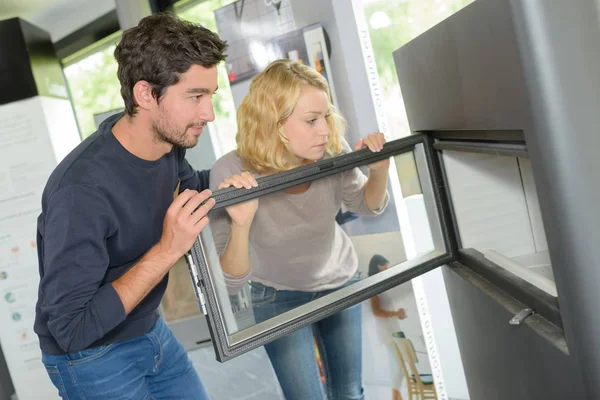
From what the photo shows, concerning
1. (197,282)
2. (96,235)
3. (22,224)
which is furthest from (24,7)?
(197,282)

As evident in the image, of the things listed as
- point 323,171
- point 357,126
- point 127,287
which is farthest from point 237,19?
point 127,287

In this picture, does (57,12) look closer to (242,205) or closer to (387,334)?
(242,205)

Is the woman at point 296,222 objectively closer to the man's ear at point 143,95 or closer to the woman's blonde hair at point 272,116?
the woman's blonde hair at point 272,116

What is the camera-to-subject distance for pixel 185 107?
68.9 inches

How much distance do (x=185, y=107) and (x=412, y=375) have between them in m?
1.33

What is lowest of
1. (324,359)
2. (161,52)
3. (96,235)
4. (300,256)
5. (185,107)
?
(324,359)

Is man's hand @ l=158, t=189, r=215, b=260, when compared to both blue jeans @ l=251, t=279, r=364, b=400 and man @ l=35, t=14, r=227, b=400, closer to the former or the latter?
man @ l=35, t=14, r=227, b=400

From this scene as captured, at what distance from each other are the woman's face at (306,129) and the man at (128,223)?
0.28 metres

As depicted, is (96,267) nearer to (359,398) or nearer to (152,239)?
(152,239)

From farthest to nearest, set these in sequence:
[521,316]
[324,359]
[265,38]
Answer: [265,38] → [324,359] → [521,316]

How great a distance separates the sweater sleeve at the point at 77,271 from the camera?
1.53 meters

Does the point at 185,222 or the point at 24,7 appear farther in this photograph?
the point at 24,7

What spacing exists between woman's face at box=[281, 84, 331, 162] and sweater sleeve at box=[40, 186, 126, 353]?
0.65 m

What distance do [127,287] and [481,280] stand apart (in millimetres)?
1088
